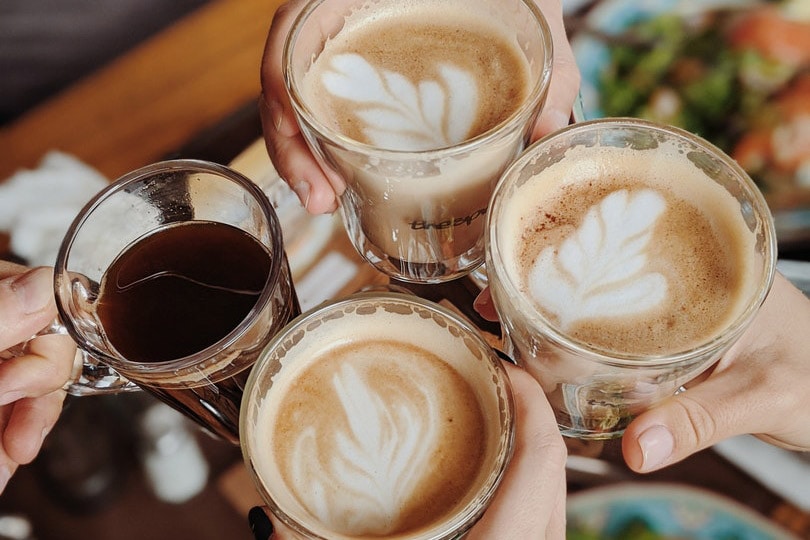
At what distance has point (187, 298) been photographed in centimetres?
85

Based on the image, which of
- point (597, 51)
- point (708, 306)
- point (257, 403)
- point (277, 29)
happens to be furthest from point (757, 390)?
point (597, 51)

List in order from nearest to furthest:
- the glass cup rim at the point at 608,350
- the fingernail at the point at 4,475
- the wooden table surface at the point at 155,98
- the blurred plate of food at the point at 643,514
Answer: the glass cup rim at the point at 608,350 < the fingernail at the point at 4,475 < the blurred plate of food at the point at 643,514 < the wooden table surface at the point at 155,98

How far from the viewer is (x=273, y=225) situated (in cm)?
81

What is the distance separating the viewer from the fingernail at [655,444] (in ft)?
2.50

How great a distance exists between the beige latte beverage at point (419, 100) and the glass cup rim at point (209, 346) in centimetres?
9

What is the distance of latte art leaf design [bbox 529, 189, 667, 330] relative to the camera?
2.38ft

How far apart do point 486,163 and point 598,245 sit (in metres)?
0.14

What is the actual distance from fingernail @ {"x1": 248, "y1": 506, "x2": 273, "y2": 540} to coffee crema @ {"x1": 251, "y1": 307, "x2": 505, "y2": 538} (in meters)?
0.15

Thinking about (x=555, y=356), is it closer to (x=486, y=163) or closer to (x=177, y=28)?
(x=486, y=163)

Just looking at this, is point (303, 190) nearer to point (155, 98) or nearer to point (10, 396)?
point (10, 396)

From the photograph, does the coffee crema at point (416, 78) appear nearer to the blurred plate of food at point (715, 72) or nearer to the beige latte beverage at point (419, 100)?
the beige latte beverage at point (419, 100)

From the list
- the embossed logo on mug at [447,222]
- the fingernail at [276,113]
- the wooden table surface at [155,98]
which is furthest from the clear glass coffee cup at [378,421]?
the wooden table surface at [155,98]

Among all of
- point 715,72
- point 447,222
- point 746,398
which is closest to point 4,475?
point 447,222

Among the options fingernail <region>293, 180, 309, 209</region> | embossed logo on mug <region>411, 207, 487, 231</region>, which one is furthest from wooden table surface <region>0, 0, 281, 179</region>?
embossed logo on mug <region>411, 207, 487, 231</region>
